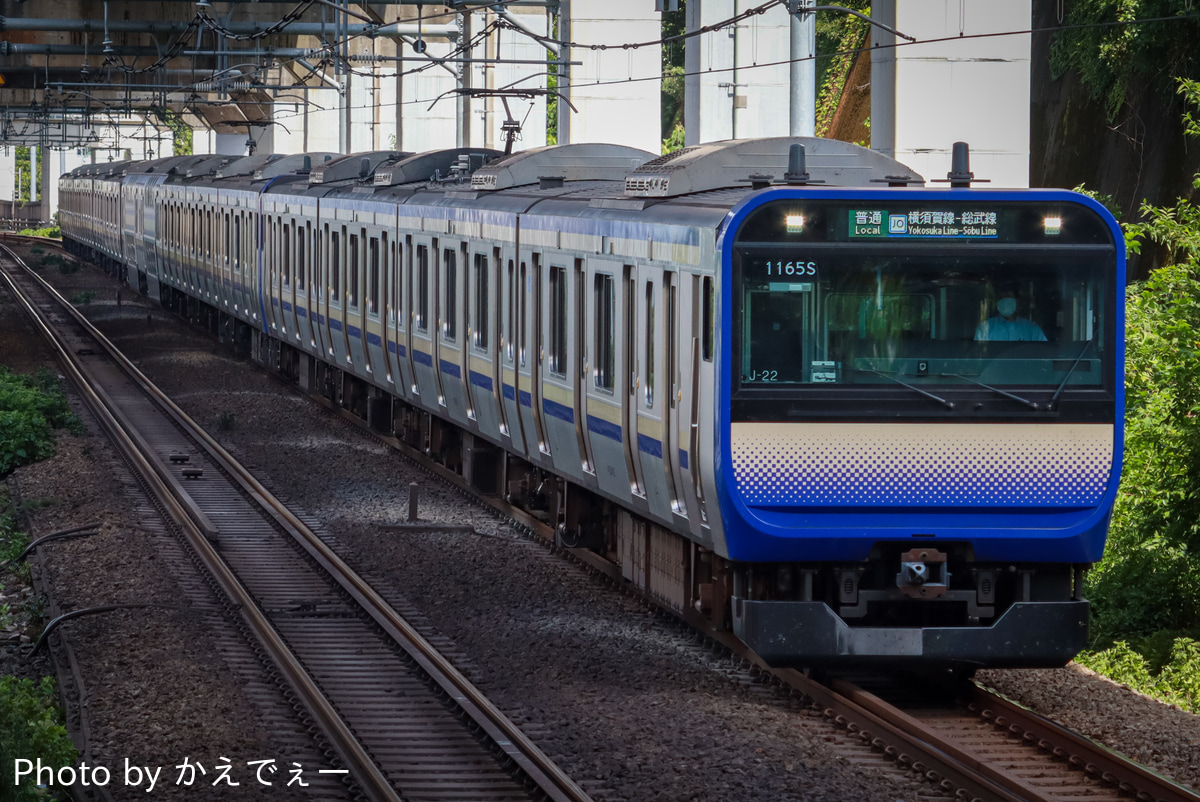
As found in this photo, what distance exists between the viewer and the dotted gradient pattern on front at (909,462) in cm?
890

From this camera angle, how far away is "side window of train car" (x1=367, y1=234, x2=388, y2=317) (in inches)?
740

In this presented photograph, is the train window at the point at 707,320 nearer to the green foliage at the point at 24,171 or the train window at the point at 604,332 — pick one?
the train window at the point at 604,332

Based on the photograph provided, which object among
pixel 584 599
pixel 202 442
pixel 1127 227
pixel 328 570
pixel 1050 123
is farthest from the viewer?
pixel 1050 123

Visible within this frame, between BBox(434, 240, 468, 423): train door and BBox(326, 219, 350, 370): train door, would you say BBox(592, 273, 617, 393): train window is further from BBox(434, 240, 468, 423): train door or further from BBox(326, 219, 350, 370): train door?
BBox(326, 219, 350, 370): train door

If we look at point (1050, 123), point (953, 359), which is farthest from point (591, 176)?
point (1050, 123)

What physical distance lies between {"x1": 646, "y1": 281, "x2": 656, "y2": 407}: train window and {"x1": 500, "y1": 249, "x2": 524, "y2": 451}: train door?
3131 millimetres

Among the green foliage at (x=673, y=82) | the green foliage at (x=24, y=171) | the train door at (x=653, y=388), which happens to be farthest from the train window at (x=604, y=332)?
the green foliage at (x=24, y=171)

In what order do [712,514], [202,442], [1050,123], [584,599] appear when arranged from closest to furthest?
[712,514] → [584,599] → [202,442] → [1050,123]

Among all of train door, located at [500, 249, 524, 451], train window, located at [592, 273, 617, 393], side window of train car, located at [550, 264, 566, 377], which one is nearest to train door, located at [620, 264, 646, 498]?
train window, located at [592, 273, 617, 393]

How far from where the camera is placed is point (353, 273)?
2000 centimetres

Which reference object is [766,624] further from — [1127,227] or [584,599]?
[1127,227]

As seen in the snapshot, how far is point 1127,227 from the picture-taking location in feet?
49.7

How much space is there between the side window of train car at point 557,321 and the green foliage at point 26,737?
4.41 meters

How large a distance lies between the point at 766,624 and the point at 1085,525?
1.67 meters
